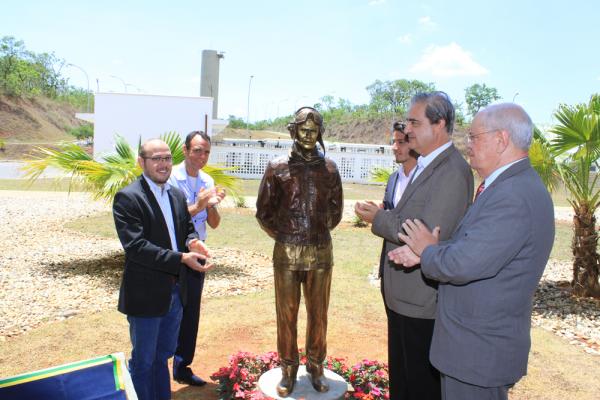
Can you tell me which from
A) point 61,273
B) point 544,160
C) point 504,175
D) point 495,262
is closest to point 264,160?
point 61,273

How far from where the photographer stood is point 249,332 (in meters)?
5.66

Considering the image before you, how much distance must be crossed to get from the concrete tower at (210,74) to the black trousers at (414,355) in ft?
128

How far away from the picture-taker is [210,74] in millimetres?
40625

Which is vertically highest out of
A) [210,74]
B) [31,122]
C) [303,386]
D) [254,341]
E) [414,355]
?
[210,74]

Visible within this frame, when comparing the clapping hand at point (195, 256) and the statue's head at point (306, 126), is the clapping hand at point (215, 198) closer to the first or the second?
the clapping hand at point (195, 256)

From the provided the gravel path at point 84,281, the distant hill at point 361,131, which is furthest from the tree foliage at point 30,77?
the gravel path at point 84,281

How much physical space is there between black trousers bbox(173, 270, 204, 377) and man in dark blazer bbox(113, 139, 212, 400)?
0.76 metres

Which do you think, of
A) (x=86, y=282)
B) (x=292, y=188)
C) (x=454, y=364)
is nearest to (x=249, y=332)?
(x=292, y=188)

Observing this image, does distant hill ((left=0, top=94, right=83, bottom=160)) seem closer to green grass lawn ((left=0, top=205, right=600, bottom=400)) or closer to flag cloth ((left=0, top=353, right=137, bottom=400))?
green grass lawn ((left=0, top=205, right=600, bottom=400))

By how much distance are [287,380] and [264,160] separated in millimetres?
29738

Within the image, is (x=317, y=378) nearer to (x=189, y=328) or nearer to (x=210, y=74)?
(x=189, y=328)

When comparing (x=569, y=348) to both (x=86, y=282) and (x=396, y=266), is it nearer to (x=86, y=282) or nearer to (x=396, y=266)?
(x=396, y=266)

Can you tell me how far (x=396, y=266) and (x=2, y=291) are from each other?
6.31 meters

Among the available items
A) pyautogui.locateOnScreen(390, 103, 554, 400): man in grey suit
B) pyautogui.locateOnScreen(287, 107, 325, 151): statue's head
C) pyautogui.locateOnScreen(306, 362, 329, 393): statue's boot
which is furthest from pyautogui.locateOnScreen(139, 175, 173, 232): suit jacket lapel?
pyautogui.locateOnScreen(390, 103, 554, 400): man in grey suit
